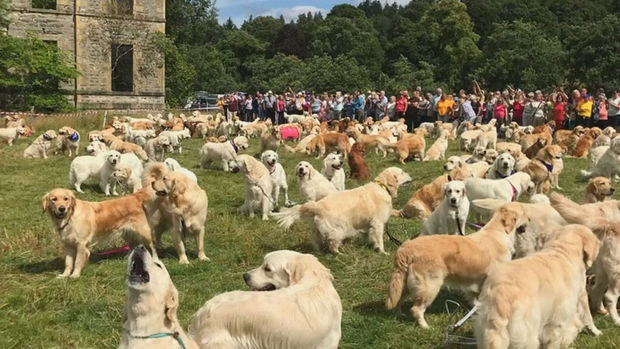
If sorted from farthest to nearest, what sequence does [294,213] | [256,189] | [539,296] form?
[256,189] < [294,213] < [539,296]

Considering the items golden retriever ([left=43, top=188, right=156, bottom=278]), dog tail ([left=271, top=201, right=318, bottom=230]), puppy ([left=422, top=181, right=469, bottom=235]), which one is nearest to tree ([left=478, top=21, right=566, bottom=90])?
puppy ([left=422, top=181, right=469, bottom=235])

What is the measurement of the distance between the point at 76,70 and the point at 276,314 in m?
30.3

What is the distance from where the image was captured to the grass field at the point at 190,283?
501 centimetres

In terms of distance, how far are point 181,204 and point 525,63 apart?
1551 inches

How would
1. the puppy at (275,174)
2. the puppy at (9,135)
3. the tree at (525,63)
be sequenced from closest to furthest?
the puppy at (275,174), the puppy at (9,135), the tree at (525,63)

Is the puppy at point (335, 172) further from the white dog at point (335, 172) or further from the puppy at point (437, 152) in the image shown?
the puppy at point (437, 152)

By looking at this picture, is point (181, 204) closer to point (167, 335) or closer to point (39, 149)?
point (167, 335)

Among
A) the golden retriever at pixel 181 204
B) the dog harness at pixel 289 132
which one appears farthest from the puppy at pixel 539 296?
the dog harness at pixel 289 132

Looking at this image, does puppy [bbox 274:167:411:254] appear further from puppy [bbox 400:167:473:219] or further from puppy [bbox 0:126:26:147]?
puppy [bbox 0:126:26:147]

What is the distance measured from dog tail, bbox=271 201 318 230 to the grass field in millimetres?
555

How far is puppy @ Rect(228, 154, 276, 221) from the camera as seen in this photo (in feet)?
32.2

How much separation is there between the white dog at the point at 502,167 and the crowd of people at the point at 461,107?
995cm

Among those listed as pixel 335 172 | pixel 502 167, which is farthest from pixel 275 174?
pixel 502 167

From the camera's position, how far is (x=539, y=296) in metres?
4.04
